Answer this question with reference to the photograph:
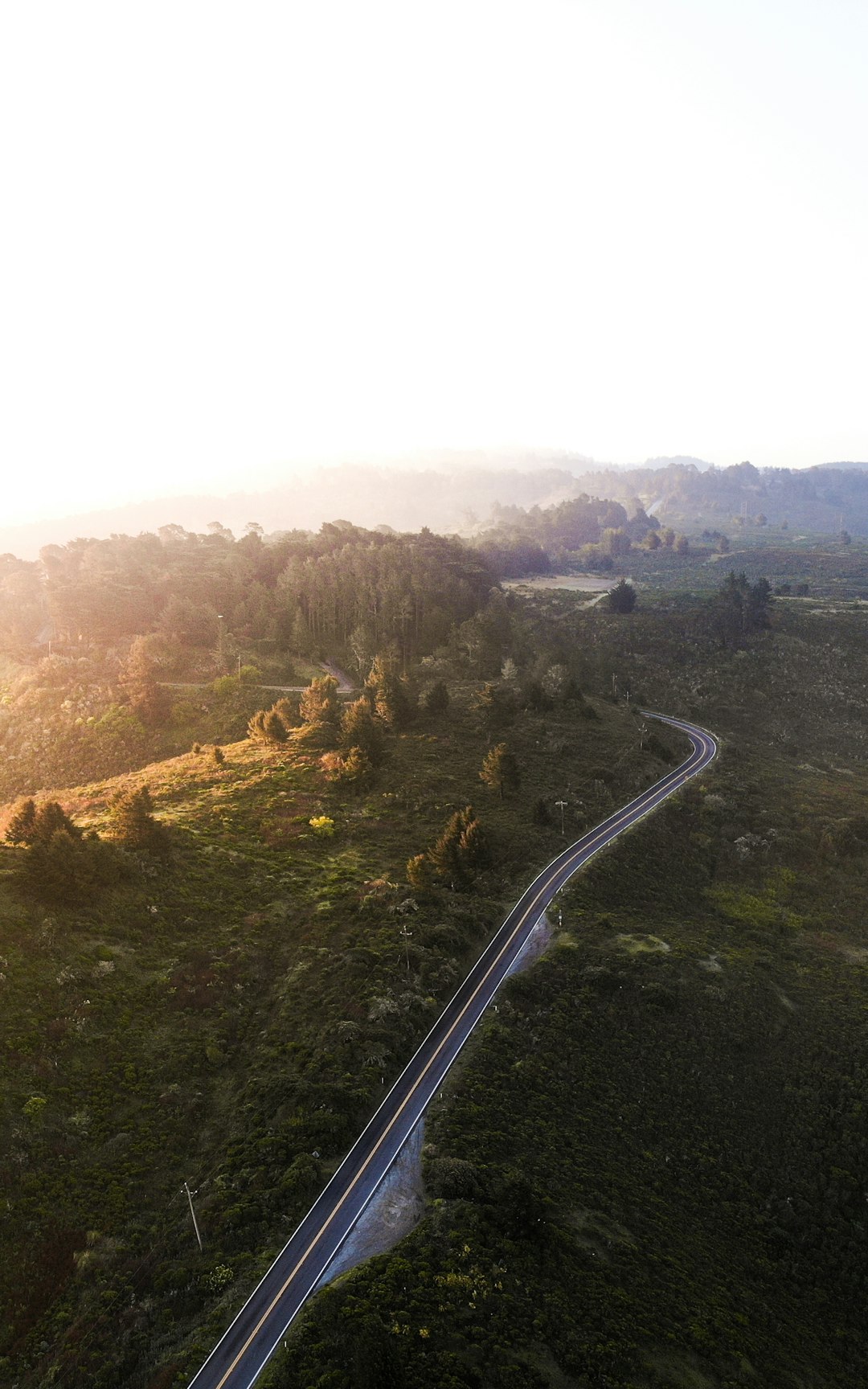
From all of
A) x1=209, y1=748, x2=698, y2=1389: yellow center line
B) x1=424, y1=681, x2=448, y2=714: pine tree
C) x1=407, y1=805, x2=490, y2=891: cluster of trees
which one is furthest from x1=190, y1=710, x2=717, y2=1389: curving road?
x1=424, y1=681, x2=448, y2=714: pine tree

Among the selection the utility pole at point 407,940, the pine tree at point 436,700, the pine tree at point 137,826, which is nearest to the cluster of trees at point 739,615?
the pine tree at point 436,700

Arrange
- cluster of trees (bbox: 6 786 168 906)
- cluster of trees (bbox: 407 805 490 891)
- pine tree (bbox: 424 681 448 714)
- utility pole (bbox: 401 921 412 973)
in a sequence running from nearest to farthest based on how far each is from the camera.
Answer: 1. cluster of trees (bbox: 6 786 168 906)
2. utility pole (bbox: 401 921 412 973)
3. cluster of trees (bbox: 407 805 490 891)
4. pine tree (bbox: 424 681 448 714)

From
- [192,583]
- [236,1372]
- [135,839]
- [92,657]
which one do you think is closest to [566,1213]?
[236,1372]

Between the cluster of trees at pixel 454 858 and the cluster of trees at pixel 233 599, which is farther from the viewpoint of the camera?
the cluster of trees at pixel 233 599

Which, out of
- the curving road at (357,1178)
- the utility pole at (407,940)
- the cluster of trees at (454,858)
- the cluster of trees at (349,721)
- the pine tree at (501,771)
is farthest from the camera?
the cluster of trees at (349,721)

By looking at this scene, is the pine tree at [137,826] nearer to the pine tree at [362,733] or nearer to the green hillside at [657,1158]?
the pine tree at [362,733]

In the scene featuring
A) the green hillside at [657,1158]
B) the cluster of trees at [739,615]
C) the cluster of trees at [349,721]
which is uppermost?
the cluster of trees at [739,615]

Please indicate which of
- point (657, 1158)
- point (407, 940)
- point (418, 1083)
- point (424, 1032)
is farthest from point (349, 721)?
point (657, 1158)

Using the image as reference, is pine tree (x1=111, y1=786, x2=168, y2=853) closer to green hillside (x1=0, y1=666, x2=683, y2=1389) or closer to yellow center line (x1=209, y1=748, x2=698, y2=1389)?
green hillside (x1=0, y1=666, x2=683, y2=1389)
